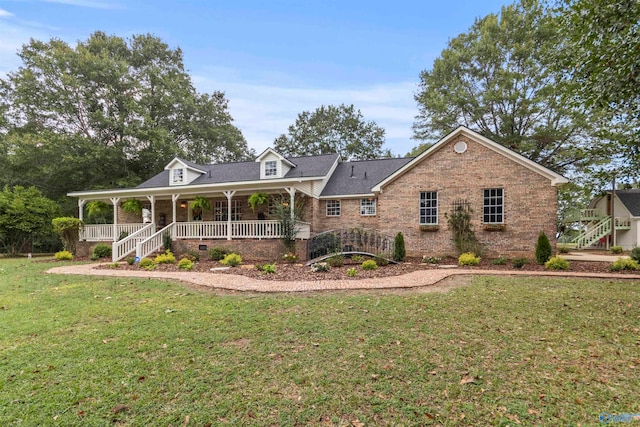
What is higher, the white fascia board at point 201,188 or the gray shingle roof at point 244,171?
the gray shingle roof at point 244,171

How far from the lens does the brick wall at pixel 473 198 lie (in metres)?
12.3

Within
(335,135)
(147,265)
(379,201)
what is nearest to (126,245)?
(147,265)

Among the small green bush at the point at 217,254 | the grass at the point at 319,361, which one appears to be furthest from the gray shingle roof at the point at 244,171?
the grass at the point at 319,361

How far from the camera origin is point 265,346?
3982 mm

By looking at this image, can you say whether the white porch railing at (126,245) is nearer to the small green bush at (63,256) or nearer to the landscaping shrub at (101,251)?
the landscaping shrub at (101,251)

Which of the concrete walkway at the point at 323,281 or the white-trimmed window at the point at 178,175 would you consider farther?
the white-trimmed window at the point at 178,175

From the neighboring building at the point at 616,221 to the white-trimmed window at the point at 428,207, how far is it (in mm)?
12835

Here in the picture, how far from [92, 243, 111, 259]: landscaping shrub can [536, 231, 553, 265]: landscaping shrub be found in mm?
19937

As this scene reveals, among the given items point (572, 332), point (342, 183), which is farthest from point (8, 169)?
point (572, 332)

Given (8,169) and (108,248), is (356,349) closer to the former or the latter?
(108,248)

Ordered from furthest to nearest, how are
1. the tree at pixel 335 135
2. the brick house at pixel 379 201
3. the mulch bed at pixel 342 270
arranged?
the tree at pixel 335 135 < the brick house at pixel 379 201 < the mulch bed at pixel 342 270

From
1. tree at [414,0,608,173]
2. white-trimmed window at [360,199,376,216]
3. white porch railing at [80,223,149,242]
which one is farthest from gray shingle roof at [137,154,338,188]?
tree at [414,0,608,173]

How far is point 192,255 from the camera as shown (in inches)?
556

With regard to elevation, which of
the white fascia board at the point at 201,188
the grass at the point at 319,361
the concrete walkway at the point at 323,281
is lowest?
the concrete walkway at the point at 323,281
